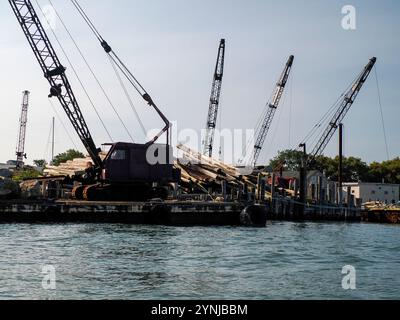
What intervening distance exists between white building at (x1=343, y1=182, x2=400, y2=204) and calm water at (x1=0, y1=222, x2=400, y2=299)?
254 ft

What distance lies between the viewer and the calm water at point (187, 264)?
15.1 meters

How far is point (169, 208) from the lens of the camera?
1500 inches

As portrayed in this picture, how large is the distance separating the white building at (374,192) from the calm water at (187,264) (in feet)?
254

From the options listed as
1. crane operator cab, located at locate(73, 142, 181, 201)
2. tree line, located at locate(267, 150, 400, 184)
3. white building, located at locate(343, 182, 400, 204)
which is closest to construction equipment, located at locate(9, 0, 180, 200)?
crane operator cab, located at locate(73, 142, 181, 201)

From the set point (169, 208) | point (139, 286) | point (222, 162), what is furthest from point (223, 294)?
point (222, 162)

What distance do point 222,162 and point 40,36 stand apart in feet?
77.7

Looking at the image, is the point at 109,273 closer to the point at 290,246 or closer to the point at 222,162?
the point at 290,246

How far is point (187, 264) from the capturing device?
19922 mm

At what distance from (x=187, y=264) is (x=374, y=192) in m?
94.3

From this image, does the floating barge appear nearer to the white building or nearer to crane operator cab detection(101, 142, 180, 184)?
crane operator cab detection(101, 142, 180, 184)

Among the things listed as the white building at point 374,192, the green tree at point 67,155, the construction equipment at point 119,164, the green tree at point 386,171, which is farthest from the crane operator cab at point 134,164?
the green tree at point 67,155

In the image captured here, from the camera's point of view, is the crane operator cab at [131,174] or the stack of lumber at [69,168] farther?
the stack of lumber at [69,168]

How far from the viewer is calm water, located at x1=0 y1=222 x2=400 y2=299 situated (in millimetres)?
15094

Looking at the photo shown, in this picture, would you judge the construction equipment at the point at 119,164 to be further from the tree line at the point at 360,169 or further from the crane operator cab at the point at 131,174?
the tree line at the point at 360,169
